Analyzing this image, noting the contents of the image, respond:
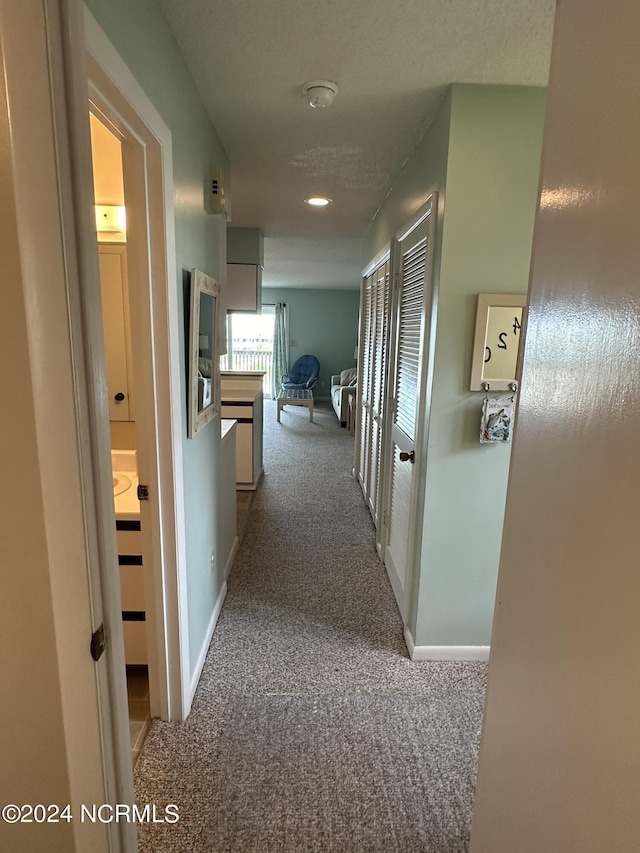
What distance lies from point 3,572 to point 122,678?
1.36 feet

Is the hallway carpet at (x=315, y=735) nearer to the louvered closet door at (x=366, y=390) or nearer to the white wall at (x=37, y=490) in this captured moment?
the white wall at (x=37, y=490)

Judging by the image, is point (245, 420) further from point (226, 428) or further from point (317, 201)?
point (317, 201)

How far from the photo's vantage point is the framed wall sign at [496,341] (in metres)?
1.80

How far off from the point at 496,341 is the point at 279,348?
759cm

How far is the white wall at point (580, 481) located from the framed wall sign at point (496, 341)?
97 cm

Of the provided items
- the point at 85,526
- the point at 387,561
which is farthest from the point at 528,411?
the point at 387,561

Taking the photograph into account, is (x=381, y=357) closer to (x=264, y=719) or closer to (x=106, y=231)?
(x=106, y=231)

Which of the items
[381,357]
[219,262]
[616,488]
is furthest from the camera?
[381,357]

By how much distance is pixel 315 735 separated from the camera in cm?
173

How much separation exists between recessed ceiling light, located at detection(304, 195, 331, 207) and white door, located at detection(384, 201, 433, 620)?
887 mm

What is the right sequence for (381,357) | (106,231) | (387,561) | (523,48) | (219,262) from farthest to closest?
A: 1. (381,357)
2. (387,561)
3. (219,262)
4. (106,231)
5. (523,48)

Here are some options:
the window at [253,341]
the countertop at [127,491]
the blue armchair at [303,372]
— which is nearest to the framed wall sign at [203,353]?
the countertop at [127,491]

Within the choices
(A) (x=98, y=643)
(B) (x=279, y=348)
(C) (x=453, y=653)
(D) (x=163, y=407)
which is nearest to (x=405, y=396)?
(C) (x=453, y=653)

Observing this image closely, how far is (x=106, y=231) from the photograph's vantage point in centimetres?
193
